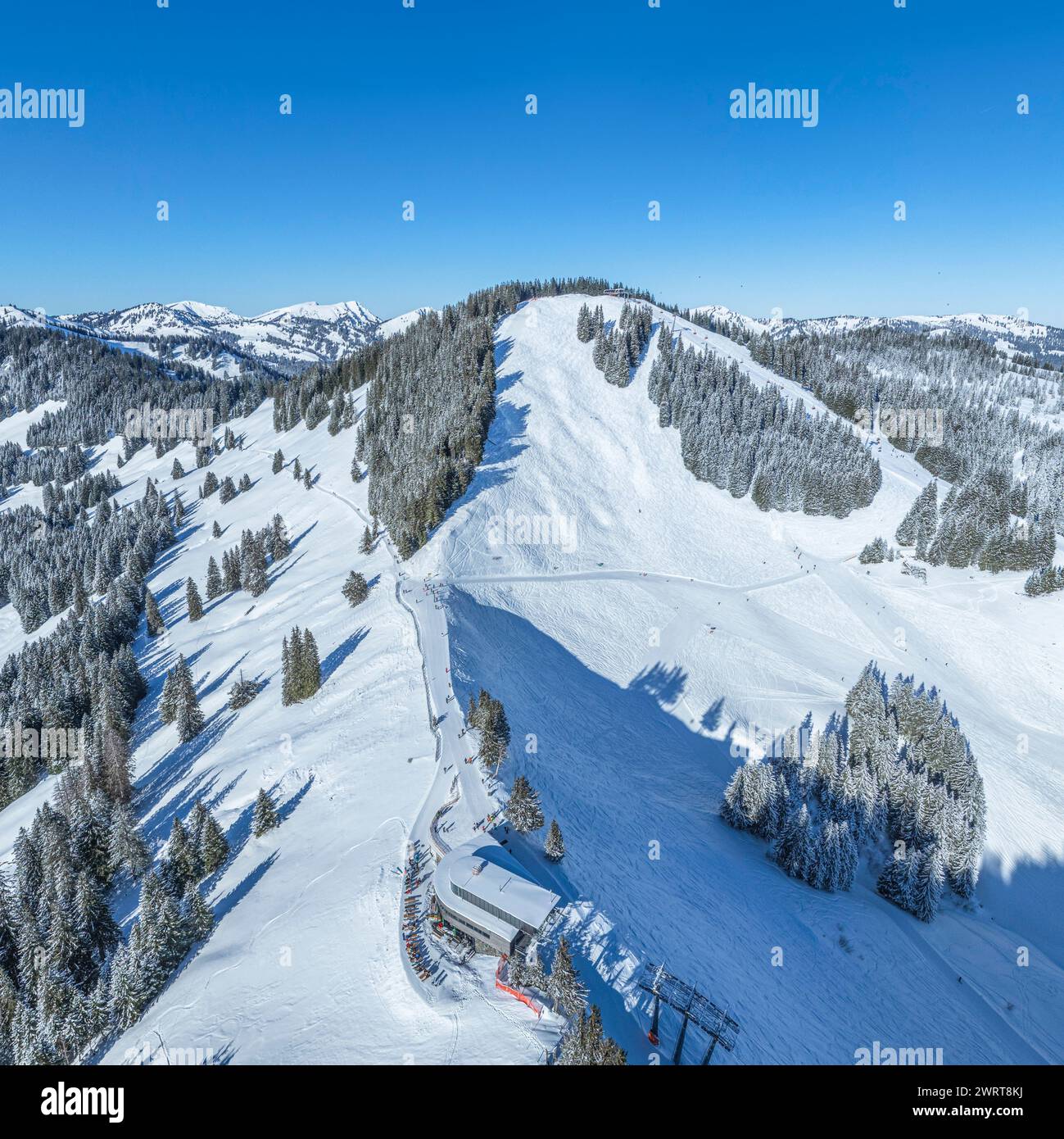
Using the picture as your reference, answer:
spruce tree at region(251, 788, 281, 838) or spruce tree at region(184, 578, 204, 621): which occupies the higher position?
spruce tree at region(184, 578, 204, 621)

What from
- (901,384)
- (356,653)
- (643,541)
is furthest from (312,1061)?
(901,384)

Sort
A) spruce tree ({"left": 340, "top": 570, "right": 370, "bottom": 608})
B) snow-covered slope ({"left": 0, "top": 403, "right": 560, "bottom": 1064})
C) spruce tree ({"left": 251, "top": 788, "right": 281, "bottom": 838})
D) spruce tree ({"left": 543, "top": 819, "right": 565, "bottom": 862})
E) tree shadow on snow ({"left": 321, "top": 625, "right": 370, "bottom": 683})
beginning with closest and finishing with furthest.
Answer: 1. snow-covered slope ({"left": 0, "top": 403, "right": 560, "bottom": 1064})
2. spruce tree ({"left": 543, "top": 819, "right": 565, "bottom": 862})
3. spruce tree ({"left": 251, "top": 788, "right": 281, "bottom": 838})
4. tree shadow on snow ({"left": 321, "top": 625, "right": 370, "bottom": 683})
5. spruce tree ({"left": 340, "top": 570, "right": 370, "bottom": 608})

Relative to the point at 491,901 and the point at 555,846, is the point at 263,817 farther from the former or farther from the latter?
the point at 491,901

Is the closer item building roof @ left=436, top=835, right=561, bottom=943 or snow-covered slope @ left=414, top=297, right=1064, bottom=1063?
building roof @ left=436, top=835, right=561, bottom=943

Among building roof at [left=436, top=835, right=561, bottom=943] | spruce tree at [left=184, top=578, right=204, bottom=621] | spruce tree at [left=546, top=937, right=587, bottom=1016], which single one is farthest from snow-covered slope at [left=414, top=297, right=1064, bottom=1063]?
spruce tree at [left=184, top=578, right=204, bottom=621]

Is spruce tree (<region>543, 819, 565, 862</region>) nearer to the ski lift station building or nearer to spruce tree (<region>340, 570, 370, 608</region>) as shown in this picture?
the ski lift station building

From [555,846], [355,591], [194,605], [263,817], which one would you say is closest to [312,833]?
[263,817]

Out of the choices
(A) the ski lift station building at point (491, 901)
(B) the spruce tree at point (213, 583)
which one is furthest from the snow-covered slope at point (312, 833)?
(B) the spruce tree at point (213, 583)
